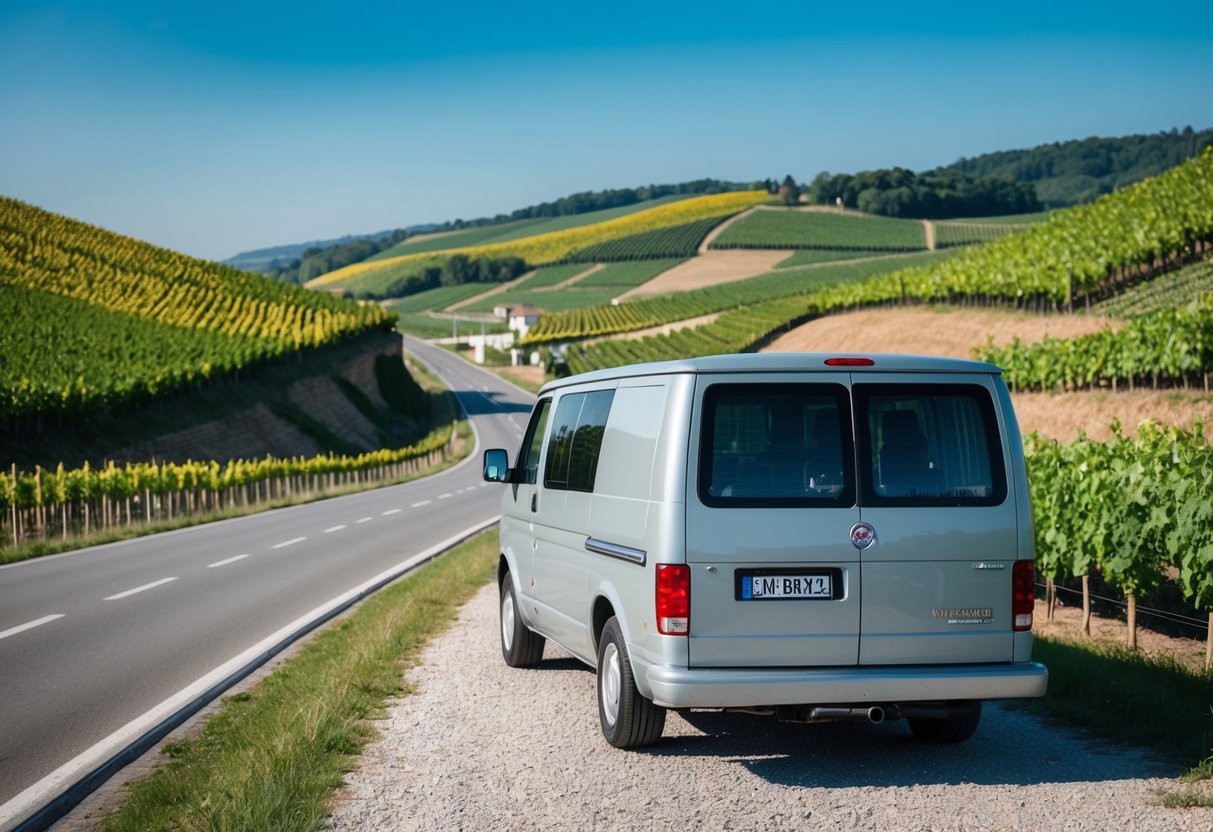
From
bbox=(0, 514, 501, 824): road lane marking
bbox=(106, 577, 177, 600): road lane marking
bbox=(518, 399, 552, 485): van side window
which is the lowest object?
bbox=(106, 577, 177, 600): road lane marking

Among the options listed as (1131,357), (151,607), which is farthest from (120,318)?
(151,607)

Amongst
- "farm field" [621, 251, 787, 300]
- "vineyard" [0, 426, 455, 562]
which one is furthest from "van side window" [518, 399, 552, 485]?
"farm field" [621, 251, 787, 300]

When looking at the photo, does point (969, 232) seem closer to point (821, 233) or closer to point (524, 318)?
point (821, 233)

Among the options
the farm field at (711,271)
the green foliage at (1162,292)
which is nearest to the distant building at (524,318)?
the farm field at (711,271)

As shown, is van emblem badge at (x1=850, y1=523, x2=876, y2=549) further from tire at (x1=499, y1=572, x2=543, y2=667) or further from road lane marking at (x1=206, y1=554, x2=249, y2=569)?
road lane marking at (x1=206, y1=554, x2=249, y2=569)

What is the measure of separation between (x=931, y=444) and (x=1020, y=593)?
0.96 meters

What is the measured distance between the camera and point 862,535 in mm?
6781

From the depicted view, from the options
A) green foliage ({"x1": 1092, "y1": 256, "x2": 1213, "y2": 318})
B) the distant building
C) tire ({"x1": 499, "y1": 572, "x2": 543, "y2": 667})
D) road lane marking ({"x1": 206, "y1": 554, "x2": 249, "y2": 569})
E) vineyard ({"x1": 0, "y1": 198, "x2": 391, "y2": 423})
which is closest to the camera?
tire ({"x1": 499, "y1": 572, "x2": 543, "y2": 667})

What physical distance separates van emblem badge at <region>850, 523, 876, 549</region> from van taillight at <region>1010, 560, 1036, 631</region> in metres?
0.85

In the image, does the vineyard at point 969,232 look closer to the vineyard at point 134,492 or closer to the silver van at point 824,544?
the vineyard at point 134,492

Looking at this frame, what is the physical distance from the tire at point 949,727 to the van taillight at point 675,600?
1792mm

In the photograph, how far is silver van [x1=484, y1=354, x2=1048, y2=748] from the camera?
6691 mm

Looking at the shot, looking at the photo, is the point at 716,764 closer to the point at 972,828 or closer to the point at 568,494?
the point at 972,828

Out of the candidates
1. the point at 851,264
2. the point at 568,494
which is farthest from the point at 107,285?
the point at 851,264
